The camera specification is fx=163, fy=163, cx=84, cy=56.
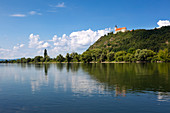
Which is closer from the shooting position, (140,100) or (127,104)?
(127,104)

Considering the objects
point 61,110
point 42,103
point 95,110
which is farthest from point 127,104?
point 42,103

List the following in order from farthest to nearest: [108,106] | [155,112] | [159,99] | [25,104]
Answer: [159,99], [25,104], [108,106], [155,112]

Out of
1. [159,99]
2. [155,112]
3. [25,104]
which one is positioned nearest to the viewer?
[155,112]

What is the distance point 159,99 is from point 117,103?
7366mm

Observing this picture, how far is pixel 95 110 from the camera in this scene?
2131 centimetres

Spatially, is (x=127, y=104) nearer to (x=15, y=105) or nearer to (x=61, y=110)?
(x=61, y=110)

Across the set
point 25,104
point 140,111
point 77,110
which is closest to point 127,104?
point 140,111

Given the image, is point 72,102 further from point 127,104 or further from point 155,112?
point 155,112

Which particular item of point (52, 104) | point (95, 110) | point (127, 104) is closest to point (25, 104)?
point (52, 104)

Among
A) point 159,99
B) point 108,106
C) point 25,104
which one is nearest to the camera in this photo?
point 108,106

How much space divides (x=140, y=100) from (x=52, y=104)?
44.9 feet

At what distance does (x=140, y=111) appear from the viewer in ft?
68.7

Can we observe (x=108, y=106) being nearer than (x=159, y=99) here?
Yes

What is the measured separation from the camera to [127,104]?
23.8 m
